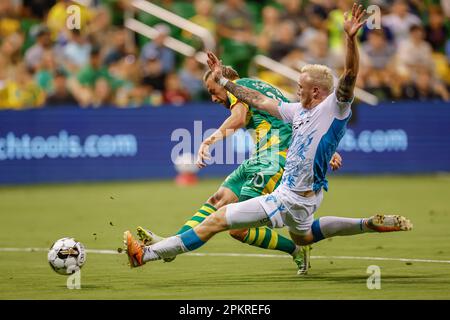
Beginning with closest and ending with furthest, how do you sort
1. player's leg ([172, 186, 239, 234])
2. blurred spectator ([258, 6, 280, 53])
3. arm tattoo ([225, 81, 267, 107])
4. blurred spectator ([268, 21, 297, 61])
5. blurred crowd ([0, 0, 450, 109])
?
arm tattoo ([225, 81, 267, 107]), player's leg ([172, 186, 239, 234]), blurred crowd ([0, 0, 450, 109]), blurred spectator ([268, 21, 297, 61]), blurred spectator ([258, 6, 280, 53])

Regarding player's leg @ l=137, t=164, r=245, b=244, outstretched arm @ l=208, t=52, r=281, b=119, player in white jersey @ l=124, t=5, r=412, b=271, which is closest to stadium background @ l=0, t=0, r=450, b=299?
player's leg @ l=137, t=164, r=245, b=244

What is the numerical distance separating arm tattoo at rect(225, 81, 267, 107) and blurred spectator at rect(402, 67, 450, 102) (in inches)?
533

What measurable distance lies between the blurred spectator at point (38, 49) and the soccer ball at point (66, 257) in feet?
43.9

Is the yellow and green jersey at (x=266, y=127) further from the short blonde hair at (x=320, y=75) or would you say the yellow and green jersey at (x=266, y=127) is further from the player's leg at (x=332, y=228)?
the short blonde hair at (x=320, y=75)

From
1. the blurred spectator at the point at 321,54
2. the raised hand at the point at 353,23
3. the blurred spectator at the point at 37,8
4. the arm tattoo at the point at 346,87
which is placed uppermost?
the blurred spectator at the point at 37,8

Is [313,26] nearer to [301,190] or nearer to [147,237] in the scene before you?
[147,237]

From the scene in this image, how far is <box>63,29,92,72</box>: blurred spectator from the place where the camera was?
23453 mm

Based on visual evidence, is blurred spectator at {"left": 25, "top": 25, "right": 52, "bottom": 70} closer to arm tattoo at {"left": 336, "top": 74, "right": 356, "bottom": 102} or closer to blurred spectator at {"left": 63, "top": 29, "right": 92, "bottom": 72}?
blurred spectator at {"left": 63, "top": 29, "right": 92, "bottom": 72}

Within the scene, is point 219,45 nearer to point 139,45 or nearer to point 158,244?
point 139,45

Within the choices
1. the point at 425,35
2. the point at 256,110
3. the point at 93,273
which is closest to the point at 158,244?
the point at 93,273

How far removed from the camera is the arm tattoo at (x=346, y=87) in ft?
30.3

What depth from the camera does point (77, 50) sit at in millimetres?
23641

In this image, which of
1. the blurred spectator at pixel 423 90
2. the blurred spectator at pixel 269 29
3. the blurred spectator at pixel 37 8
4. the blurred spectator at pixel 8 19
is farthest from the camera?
the blurred spectator at pixel 37 8

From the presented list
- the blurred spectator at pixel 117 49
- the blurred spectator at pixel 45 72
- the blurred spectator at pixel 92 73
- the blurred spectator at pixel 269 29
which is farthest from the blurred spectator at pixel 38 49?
the blurred spectator at pixel 269 29
